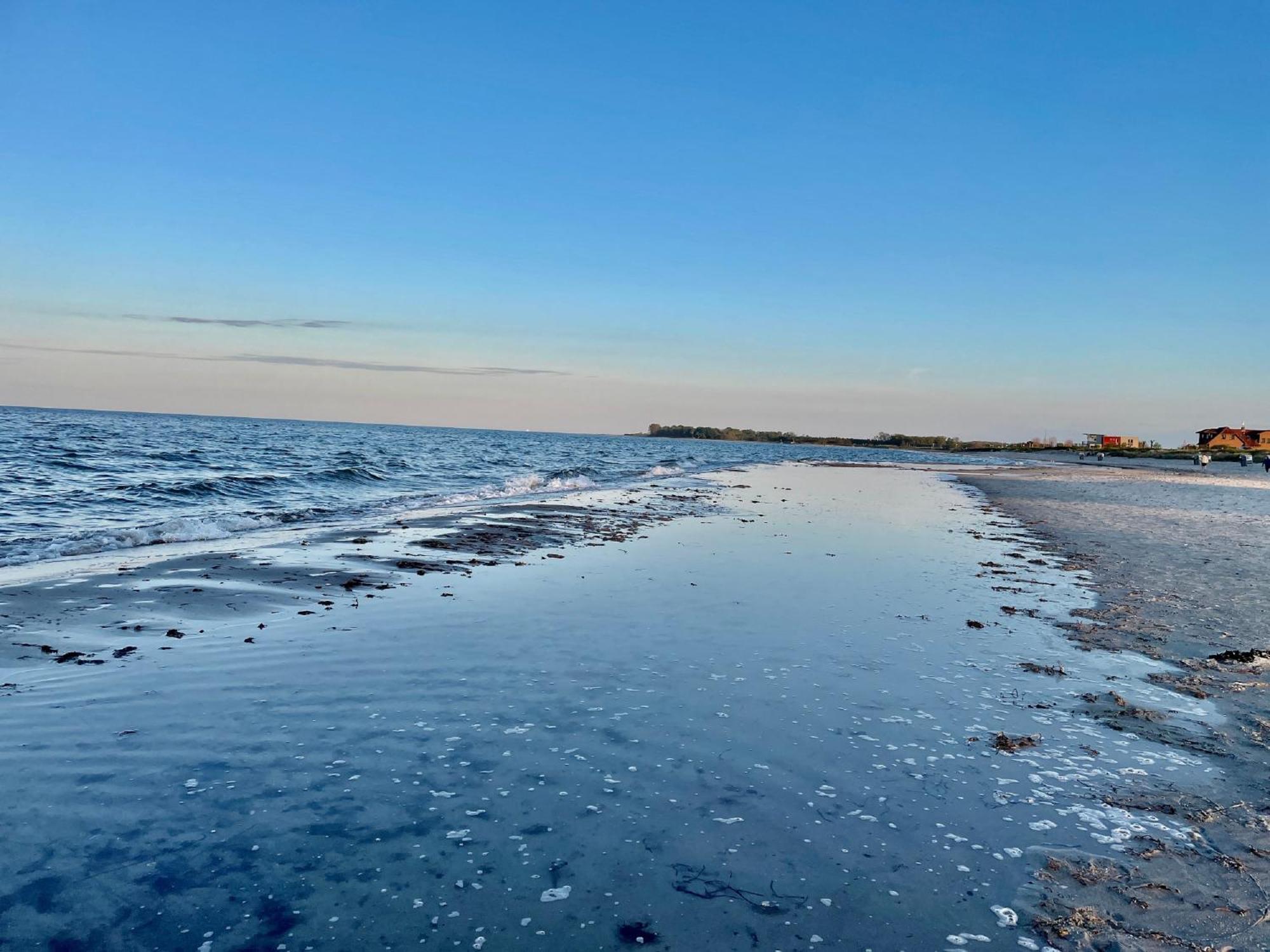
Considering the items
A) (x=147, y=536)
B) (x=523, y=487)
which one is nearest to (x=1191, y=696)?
(x=147, y=536)

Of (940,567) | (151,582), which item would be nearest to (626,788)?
(151,582)

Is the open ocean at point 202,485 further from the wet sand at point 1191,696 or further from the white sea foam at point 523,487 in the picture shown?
the wet sand at point 1191,696

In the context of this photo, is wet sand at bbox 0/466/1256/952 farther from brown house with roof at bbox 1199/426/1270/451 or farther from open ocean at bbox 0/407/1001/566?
brown house with roof at bbox 1199/426/1270/451

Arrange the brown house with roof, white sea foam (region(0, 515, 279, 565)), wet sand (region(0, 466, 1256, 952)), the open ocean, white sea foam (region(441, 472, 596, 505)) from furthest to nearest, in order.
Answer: the brown house with roof
white sea foam (region(441, 472, 596, 505))
the open ocean
white sea foam (region(0, 515, 279, 565))
wet sand (region(0, 466, 1256, 952))

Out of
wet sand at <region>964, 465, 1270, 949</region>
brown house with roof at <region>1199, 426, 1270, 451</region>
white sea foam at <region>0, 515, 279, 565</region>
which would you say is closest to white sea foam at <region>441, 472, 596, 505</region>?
white sea foam at <region>0, 515, 279, 565</region>

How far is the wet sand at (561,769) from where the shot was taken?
405 cm

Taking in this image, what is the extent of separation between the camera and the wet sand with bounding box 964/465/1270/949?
4.08m

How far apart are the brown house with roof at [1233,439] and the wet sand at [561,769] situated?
176331 mm

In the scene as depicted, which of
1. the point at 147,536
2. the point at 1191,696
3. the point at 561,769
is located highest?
the point at 1191,696

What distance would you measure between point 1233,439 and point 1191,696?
621 ft

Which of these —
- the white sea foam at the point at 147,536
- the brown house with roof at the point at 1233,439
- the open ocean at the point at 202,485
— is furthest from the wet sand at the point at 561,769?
the brown house with roof at the point at 1233,439

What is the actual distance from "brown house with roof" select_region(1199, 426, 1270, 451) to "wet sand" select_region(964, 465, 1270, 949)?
158083mm

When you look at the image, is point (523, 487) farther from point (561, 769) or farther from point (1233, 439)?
point (1233, 439)

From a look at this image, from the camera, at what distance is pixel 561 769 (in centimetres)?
580
